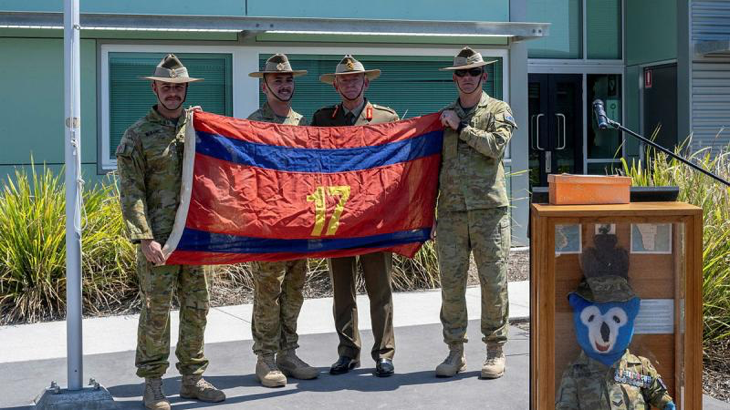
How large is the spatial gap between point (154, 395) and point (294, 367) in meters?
1.10

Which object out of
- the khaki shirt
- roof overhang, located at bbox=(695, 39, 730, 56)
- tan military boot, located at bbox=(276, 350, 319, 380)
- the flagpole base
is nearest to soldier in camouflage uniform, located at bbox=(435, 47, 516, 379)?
the khaki shirt

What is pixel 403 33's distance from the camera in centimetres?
1195

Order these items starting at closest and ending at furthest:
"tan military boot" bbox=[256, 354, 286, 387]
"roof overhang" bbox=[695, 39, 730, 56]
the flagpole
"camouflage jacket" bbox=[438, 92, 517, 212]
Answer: the flagpole
"tan military boot" bbox=[256, 354, 286, 387]
"camouflage jacket" bbox=[438, 92, 517, 212]
"roof overhang" bbox=[695, 39, 730, 56]

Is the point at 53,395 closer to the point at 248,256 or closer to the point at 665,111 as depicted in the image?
the point at 248,256

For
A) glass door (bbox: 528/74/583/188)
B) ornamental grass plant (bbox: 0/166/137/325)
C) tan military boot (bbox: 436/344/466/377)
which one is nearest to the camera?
tan military boot (bbox: 436/344/466/377)

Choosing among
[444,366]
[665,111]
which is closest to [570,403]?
[444,366]

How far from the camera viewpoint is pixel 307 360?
7398 mm

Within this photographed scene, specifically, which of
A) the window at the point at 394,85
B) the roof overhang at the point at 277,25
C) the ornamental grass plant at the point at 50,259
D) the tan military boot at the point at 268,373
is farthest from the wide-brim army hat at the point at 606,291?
the window at the point at 394,85

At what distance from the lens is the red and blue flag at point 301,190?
6297mm

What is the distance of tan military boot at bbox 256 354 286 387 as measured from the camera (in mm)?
6590

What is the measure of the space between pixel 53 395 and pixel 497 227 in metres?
3.06

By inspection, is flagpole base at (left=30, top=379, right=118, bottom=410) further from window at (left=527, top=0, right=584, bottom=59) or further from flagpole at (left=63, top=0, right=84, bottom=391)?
window at (left=527, top=0, right=584, bottom=59)

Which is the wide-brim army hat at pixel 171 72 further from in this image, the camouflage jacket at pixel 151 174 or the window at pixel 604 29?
the window at pixel 604 29

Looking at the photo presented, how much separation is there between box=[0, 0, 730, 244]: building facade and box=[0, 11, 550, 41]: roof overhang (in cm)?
2
